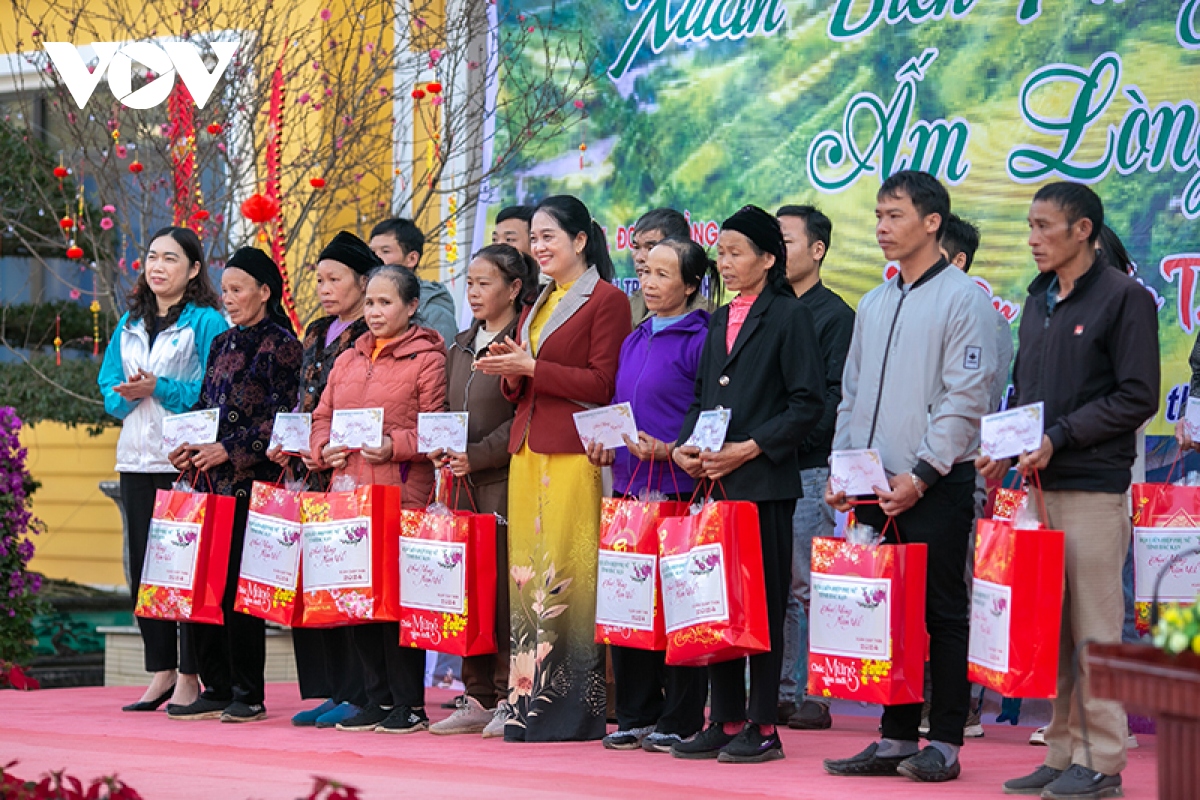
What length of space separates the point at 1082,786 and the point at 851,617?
743mm

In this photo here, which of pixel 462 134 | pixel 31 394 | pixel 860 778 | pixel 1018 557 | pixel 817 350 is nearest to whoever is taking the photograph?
pixel 1018 557

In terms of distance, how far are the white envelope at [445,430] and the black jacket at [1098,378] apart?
1910 mm

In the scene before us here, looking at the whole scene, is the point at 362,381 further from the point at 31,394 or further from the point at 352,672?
the point at 31,394

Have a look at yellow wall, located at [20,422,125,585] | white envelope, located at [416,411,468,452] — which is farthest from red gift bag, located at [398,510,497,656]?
yellow wall, located at [20,422,125,585]

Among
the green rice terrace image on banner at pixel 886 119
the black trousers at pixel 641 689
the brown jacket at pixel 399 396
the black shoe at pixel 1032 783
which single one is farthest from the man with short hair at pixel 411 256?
the black shoe at pixel 1032 783

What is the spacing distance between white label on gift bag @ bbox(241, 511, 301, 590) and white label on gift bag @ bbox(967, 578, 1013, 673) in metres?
2.43

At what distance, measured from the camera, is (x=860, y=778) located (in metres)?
4.65

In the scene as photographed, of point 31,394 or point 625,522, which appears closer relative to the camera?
point 625,522

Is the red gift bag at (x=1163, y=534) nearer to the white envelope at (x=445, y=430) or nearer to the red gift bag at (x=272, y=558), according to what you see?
the white envelope at (x=445, y=430)

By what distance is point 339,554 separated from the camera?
568 cm

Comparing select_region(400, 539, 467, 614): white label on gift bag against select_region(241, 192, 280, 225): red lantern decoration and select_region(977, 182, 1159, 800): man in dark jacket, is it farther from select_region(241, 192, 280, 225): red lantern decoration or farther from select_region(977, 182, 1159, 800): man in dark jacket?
select_region(241, 192, 280, 225): red lantern decoration

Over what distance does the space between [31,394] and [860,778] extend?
6.29 meters

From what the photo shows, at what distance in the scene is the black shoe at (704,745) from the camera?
16.4 feet

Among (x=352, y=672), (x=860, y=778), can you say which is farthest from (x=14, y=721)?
(x=860, y=778)
